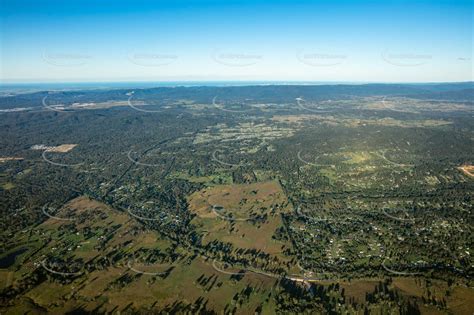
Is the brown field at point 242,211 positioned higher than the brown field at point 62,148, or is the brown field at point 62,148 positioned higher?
the brown field at point 62,148

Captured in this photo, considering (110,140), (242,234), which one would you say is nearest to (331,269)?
(242,234)

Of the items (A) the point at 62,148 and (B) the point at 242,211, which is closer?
(B) the point at 242,211

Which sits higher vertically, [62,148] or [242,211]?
[62,148]

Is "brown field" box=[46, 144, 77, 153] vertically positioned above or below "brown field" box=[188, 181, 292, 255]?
above

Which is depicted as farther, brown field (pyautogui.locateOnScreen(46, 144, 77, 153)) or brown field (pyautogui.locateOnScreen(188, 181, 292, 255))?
brown field (pyautogui.locateOnScreen(46, 144, 77, 153))

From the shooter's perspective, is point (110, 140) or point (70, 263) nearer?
point (70, 263)

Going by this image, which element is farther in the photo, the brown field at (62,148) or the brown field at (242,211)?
the brown field at (62,148)

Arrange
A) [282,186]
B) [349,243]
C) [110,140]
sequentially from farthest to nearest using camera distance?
[110,140] < [282,186] < [349,243]

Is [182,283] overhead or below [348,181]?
below

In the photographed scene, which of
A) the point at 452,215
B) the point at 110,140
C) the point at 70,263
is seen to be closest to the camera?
the point at 70,263

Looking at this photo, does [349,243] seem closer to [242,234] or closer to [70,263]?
[242,234]
